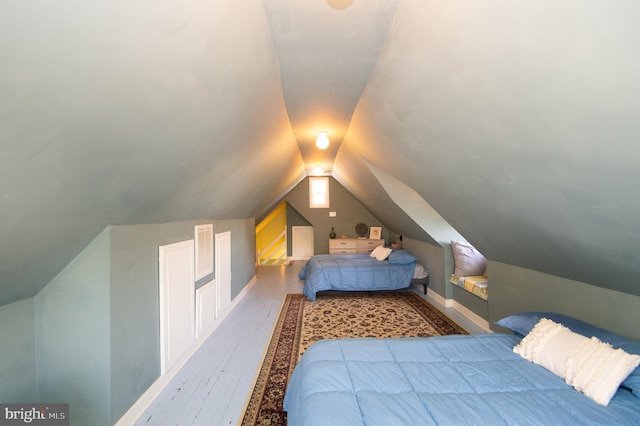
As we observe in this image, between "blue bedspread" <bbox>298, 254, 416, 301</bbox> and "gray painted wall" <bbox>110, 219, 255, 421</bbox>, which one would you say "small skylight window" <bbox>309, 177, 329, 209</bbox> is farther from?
"gray painted wall" <bbox>110, 219, 255, 421</bbox>

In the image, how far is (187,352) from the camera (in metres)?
3.00

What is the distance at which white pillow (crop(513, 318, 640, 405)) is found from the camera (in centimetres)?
149

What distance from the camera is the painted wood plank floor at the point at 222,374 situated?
2.18 m

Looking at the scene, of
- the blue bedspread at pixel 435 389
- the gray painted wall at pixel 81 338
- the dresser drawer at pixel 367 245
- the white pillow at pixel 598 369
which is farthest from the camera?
the dresser drawer at pixel 367 245

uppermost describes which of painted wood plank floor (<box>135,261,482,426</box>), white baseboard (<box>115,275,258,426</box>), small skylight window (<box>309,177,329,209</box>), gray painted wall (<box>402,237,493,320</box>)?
small skylight window (<box>309,177,329,209</box>)

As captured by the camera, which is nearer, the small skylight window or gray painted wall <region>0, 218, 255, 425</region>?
gray painted wall <region>0, 218, 255, 425</region>


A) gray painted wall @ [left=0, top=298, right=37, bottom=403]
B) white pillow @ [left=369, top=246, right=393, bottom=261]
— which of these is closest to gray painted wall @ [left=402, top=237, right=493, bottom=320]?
white pillow @ [left=369, top=246, right=393, bottom=261]

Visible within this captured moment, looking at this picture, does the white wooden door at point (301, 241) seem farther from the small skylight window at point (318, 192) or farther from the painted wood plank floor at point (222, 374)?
the painted wood plank floor at point (222, 374)

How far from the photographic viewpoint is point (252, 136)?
2.64m

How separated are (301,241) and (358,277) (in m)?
3.89

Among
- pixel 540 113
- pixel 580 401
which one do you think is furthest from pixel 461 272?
pixel 540 113

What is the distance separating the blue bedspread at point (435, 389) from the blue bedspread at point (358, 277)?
285 centimetres

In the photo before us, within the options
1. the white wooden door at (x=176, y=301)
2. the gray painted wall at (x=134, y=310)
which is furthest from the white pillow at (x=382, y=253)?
the gray painted wall at (x=134, y=310)

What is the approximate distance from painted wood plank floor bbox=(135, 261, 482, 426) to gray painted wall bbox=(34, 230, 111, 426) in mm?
438
